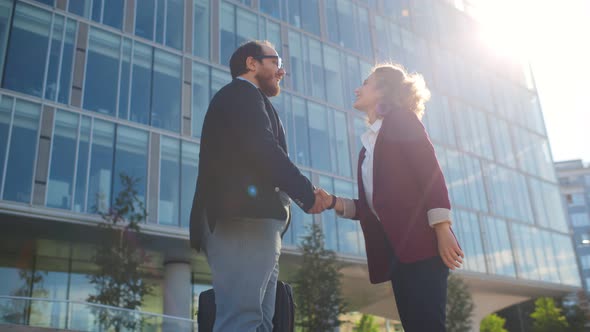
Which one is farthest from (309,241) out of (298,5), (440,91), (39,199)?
(440,91)

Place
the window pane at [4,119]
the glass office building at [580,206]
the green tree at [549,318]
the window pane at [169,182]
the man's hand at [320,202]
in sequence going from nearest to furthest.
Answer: the man's hand at [320,202]
the window pane at [4,119]
the window pane at [169,182]
the green tree at [549,318]
the glass office building at [580,206]

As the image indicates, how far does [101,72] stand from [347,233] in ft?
37.7

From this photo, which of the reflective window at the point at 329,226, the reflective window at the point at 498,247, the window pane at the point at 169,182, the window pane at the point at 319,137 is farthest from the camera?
the reflective window at the point at 498,247

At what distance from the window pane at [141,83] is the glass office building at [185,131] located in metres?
0.05

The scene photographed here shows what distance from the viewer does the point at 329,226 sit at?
74.6ft

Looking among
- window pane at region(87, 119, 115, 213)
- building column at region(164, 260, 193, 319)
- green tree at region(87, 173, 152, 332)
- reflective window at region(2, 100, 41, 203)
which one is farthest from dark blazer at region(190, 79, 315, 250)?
building column at region(164, 260, 193, 319)

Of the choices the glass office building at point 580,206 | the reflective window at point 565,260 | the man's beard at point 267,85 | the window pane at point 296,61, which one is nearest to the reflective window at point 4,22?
the window pane at point 296,61

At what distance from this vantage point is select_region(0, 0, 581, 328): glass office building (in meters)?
16.2

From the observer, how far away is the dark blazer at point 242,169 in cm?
275

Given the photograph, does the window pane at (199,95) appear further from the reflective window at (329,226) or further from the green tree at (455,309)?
the green tree at (455,309)

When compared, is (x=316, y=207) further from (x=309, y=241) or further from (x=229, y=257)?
(x=309, y=241)

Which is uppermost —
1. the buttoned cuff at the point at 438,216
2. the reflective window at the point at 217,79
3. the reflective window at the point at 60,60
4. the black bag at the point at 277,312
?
the reflective window at the point at 217,79

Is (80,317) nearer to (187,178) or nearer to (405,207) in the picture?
(187,178)

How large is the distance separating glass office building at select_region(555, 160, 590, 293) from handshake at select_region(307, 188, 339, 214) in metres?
88.3
